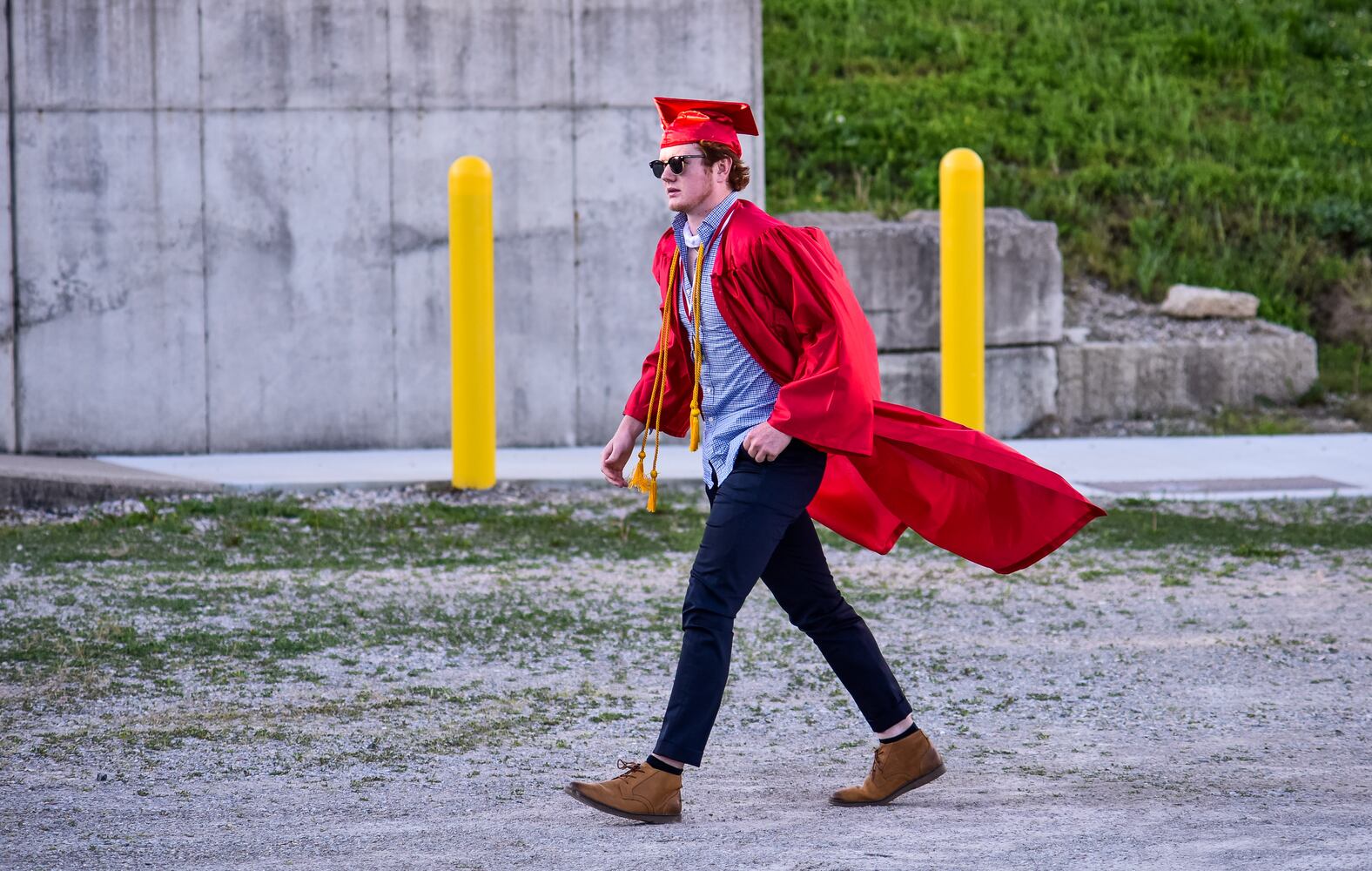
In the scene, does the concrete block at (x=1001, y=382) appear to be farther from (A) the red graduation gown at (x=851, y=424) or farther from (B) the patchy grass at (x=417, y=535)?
(A) the red graduation gown at (x=851, y=424)

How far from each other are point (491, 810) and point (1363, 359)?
34.9 feet

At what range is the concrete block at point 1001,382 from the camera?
37.1 feet

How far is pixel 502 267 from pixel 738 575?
23.6 ft

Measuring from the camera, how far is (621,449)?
4.14 meters

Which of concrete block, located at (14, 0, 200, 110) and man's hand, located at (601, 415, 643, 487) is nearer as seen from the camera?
man's hand, located at (601, 415, 643, 487)

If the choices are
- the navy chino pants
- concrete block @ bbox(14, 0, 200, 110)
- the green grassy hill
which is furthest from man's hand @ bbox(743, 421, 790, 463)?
the green grassy hill

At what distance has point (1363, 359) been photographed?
1282cm

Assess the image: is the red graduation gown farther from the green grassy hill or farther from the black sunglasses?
the green grassy hill

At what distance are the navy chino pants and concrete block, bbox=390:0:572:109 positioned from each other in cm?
719

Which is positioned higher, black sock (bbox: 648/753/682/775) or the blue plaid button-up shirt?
the blue plaid button-up shirt

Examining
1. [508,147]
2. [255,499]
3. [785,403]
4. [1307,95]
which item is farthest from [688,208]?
[1307,95]

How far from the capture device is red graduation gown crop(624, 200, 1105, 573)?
3.67 m

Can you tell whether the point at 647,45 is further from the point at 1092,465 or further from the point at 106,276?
the point at 1092,465

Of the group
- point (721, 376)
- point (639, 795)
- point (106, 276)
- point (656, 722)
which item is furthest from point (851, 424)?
point (106, 276)
